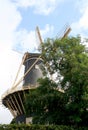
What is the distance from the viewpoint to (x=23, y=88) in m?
43.8

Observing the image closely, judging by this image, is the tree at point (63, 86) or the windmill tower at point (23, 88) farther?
the windmill tower at point (23, 88)

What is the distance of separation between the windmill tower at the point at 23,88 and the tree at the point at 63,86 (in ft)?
36.3

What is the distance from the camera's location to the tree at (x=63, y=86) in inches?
1177

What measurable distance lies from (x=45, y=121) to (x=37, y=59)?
1736 cm

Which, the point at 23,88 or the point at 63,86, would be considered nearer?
the point at 63,86

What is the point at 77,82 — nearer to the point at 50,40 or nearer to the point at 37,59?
the point at 50,40

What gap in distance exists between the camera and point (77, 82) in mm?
29781

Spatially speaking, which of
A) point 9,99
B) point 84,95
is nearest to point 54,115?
point 84,95

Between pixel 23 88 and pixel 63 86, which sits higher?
pixel 23 88

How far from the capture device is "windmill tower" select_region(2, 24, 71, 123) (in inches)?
1737

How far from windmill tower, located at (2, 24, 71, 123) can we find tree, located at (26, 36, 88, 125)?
11.1 meters

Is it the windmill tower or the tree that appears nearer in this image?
the tree

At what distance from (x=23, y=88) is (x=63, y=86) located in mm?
13192

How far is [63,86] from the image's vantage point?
102ft
